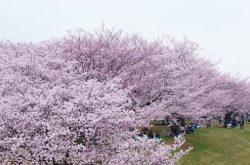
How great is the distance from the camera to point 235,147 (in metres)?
37.4

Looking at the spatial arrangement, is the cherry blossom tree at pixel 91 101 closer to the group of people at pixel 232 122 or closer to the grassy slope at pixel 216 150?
the grassy slope at pixel 216 150

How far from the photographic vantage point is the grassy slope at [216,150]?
96.1 ft

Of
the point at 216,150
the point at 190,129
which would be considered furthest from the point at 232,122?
the point at 216,150

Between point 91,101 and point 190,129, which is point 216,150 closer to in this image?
point 190,129

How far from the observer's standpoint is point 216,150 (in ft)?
109

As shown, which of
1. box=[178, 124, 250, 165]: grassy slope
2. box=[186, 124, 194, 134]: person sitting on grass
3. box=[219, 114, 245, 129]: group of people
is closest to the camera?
box=[178, 124, 250, 165]: grassy slope

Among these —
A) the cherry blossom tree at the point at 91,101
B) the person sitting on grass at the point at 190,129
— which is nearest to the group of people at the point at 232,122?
the person sitting on grass at the point at 190,129

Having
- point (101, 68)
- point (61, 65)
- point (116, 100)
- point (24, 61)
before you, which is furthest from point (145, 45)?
point (116, 100)

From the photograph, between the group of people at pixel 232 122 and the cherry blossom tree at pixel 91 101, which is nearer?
the cherry blossom tree at pixel 91 101

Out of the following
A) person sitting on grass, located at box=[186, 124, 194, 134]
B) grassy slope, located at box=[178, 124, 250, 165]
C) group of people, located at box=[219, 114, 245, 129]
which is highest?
group of people, located at box=[219, 114, 245, 129]

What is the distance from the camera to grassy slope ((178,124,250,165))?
2930cm

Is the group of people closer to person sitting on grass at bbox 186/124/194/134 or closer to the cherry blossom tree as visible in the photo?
person sitting on grass at bbox 186/124/194/134

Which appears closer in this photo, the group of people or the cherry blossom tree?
the cherry blossom tree

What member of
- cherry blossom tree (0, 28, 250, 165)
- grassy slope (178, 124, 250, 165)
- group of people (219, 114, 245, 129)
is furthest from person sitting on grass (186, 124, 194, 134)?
group of people (219, 114, 245, 129)
